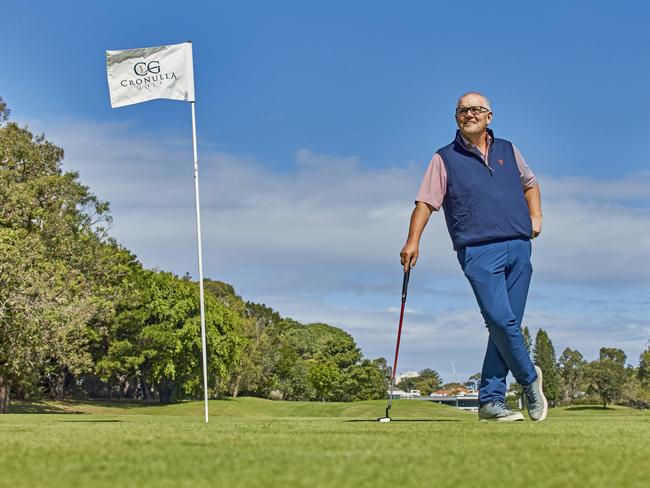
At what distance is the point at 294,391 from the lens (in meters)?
104

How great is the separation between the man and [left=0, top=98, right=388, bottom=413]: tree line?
26.2m

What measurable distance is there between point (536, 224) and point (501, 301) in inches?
49.2

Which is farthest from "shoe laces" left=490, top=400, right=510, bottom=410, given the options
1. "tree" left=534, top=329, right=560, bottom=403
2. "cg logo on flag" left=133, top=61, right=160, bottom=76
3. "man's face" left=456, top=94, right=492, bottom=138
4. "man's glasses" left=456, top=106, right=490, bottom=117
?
"tree" left=534, top=329, right=560, bottom=403

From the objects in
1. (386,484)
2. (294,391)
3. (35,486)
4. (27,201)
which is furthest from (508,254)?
(294,391)

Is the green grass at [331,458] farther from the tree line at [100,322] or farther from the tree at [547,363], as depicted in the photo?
the tree at [547,363]

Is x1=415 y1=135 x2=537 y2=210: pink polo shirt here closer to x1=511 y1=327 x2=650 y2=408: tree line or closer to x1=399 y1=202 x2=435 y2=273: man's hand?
x1=399 y1=202 x2=435 y2=273: man's hand

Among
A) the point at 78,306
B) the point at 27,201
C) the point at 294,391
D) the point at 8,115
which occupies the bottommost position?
the point at 294,391

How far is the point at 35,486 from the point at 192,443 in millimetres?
1841

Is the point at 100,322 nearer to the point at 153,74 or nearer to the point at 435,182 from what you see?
the point at 153,74

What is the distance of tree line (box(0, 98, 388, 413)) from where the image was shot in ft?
113

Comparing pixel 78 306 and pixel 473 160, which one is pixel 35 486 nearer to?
pixel 473 160

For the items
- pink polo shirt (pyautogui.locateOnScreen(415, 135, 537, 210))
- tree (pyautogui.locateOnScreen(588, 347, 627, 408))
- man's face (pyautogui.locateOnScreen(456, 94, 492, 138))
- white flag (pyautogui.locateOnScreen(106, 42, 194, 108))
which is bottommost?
tree (pyautogui.locateOnScreen(588, 347, 627, 408))

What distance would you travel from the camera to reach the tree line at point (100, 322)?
34.4 m

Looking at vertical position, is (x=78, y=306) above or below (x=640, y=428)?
above
